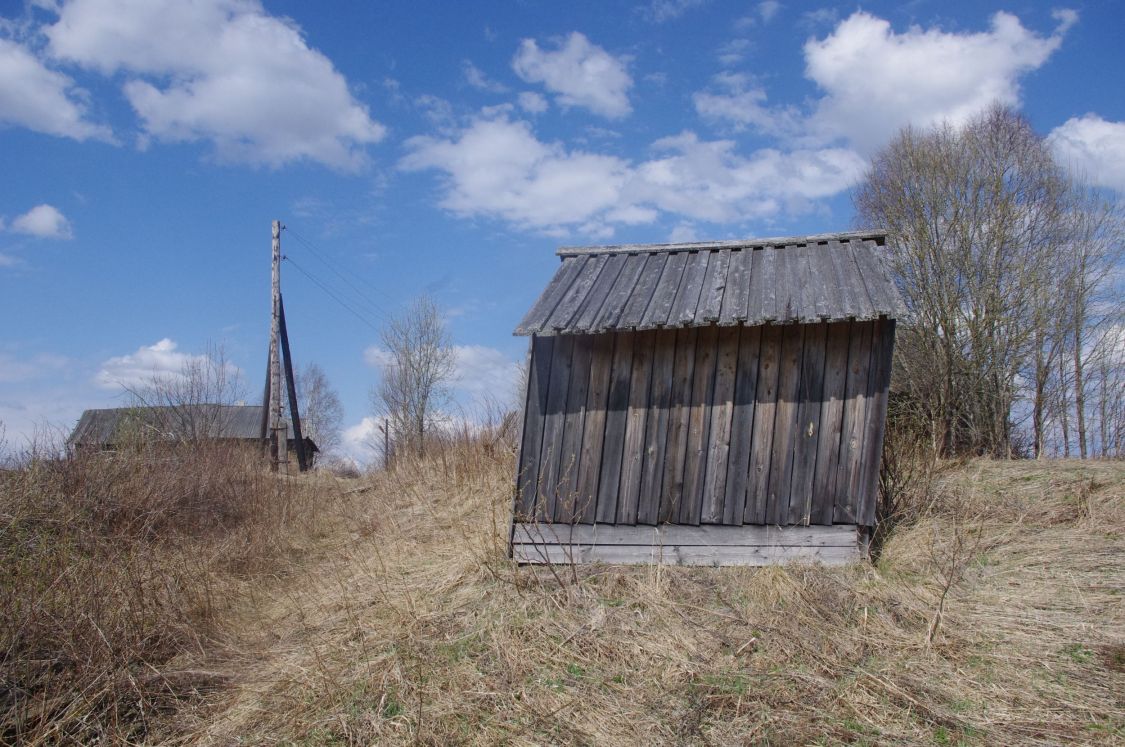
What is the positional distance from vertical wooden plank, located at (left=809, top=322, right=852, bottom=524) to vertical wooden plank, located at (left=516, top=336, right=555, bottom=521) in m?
2.76

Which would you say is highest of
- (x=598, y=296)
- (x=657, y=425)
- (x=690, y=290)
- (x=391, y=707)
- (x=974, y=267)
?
(x=974, y=267)

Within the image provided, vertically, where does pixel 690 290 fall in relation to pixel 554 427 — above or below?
above

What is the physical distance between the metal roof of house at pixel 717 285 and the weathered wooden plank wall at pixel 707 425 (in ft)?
0.90

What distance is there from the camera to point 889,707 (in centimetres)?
486

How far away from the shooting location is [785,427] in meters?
7.46

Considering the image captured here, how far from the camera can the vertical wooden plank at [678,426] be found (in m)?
7.57

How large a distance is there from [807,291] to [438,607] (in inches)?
186

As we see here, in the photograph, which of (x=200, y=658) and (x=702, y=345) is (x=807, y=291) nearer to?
(x=702, y=345)

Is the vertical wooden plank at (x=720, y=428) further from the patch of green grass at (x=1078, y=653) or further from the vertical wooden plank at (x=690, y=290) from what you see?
the patch of green grass at (x=1078, y=653)

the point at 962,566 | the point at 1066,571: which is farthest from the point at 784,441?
the point at 1066,571

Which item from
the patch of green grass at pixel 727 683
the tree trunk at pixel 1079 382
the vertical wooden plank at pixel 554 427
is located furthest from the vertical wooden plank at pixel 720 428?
the tree trunk at pixel 1079 382

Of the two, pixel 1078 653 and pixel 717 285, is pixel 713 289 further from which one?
pixel 1078 653

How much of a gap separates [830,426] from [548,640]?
3.45 meters

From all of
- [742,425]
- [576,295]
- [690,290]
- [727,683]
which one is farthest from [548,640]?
[690,290]
